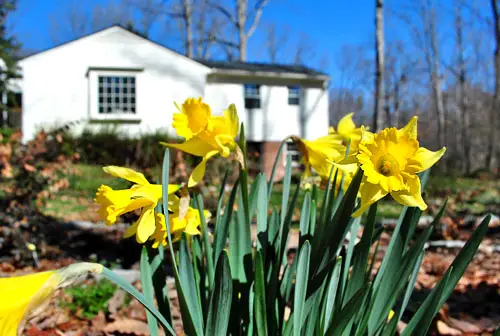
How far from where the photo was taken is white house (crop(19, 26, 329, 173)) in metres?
12.7

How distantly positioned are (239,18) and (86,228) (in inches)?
690

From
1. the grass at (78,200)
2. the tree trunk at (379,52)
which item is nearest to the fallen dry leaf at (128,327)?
the grass at (78,200)

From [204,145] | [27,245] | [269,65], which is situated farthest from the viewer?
[269,65]

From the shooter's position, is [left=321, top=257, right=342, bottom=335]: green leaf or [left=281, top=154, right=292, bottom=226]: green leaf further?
[left=281, top=154, right=292, bottom=226]: green leaf

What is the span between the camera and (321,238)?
96cm

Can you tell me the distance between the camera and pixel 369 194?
76 centimetres

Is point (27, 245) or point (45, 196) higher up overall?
point (45, 196)

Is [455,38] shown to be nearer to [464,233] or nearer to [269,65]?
[269,65]

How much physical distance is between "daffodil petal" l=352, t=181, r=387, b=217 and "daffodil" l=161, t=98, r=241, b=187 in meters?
0.29

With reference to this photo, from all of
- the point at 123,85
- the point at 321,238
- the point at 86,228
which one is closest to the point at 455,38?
the point at 123,85

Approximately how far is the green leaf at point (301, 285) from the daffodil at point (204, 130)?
0.84 feet

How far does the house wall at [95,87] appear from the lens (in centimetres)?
1265

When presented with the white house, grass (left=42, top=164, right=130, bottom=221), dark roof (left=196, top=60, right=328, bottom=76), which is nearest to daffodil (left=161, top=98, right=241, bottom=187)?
grass (left=42, top=164, right=130, bottom=221)

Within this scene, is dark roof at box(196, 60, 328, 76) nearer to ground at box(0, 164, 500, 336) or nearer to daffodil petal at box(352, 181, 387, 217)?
ground at box(0, 164, 500, 336)
